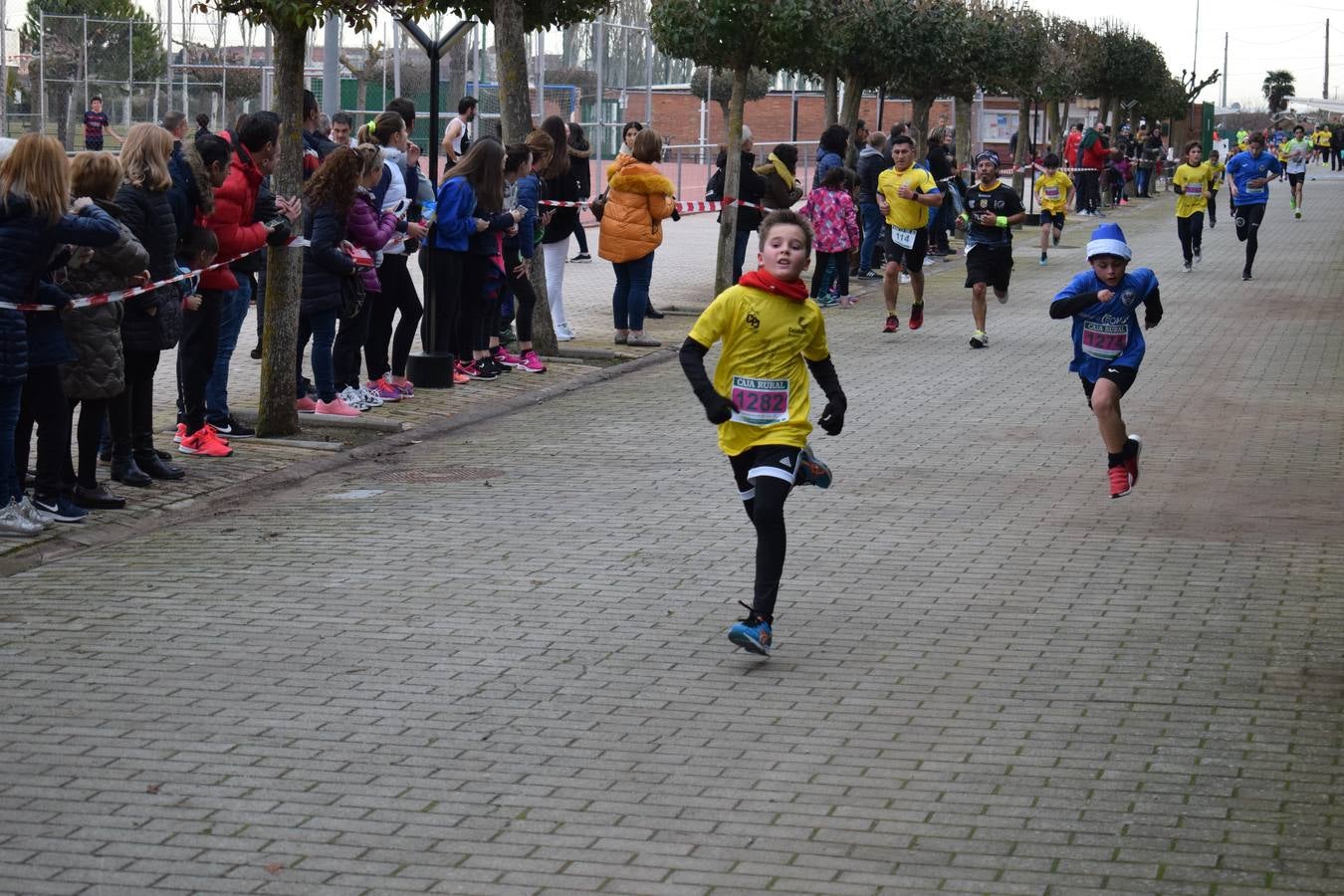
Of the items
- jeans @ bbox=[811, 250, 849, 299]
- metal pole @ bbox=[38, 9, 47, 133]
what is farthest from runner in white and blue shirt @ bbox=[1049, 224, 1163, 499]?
metal pole @ bbox=[38, 9, 47, 133]

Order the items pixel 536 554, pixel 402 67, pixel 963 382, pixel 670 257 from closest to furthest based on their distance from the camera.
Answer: pixel 536 554
pixel 963 382
pixel 670 257
pixel 402 67

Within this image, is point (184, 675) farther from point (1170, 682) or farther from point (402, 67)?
point (402, 67)

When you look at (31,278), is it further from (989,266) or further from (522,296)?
(989,266)

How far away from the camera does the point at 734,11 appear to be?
803 inches

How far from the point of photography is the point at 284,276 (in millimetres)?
11617

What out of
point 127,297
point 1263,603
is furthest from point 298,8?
point 1263,603

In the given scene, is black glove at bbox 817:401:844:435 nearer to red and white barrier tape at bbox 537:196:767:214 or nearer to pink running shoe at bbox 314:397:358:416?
pink running shoe at bbox 314:397:358:416

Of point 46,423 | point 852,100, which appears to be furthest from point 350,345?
point 852,100

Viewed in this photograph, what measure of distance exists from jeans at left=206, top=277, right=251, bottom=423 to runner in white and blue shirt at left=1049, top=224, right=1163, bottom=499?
15.9 ft

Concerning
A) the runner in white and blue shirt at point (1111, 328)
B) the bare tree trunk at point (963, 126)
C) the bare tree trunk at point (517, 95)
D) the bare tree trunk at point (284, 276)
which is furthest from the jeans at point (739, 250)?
the bare tree trunk at point (963, 126)

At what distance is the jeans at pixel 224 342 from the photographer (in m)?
11.2

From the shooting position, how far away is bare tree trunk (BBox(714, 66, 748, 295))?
67.4ft

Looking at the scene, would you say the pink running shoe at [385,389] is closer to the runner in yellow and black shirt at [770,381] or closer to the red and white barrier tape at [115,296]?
the red and white barrier tape at [115,296]

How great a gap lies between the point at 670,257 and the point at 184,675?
21.4m
